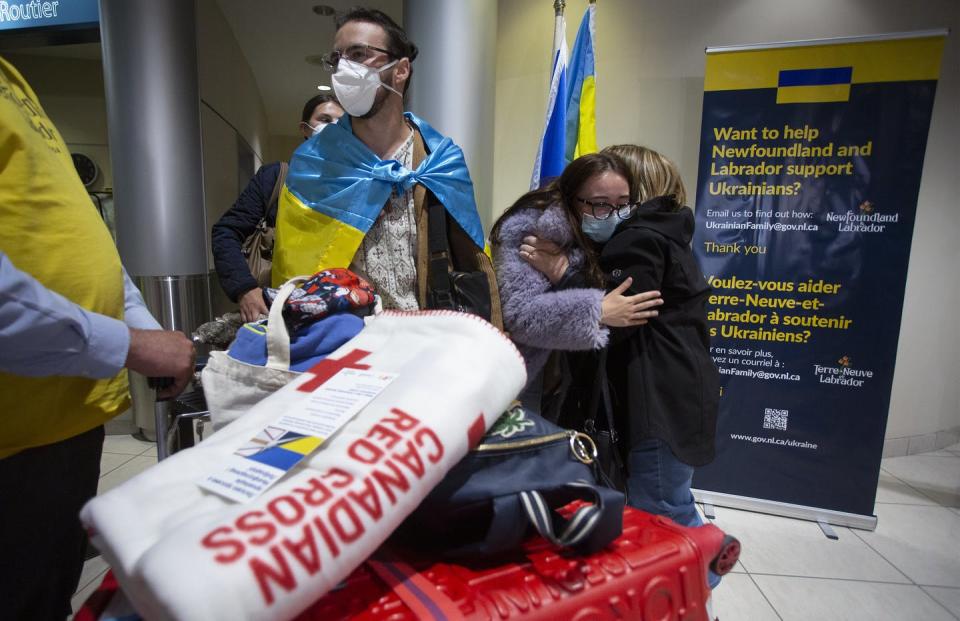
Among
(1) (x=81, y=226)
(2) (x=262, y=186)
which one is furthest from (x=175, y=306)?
(1) (x=81, y=226)

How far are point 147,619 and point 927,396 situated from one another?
4.03 m

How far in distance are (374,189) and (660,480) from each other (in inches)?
40.9

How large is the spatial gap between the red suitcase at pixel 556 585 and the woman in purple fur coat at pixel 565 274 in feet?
2.03

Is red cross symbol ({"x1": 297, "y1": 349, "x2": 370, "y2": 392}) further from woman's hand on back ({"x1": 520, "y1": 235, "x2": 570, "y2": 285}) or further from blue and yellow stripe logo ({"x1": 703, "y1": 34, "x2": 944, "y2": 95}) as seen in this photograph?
blue and yellow stripe logo ({"x1": 703, "y1": 34, "x2": 944, "y2": 95})

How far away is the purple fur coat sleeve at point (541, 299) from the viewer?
1.16 metres

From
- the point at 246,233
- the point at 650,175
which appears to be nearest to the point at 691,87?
the point at 650,175

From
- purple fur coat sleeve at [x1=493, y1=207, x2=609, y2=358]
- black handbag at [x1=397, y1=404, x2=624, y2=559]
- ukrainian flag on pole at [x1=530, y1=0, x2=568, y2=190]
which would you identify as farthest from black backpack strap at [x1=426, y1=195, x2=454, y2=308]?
ukrainian flag on pole at [x1=530, y1=0, x2=568, y2=190]

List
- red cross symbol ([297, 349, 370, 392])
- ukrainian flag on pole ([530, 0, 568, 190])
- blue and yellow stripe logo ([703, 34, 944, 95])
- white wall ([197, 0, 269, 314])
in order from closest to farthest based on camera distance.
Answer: red cross symbol ([297, 349, 370, 392]) < blue and yellow stripe logo ([703, 34, 944, 95]) < ukrainian flag on pole ([530, 0, 568, 190]) < white wall ([197, 0, 269, 314])

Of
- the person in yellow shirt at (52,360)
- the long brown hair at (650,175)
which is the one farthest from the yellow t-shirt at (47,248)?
the long brown hair at (650,175)

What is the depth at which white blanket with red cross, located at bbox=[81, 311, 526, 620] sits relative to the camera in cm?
36

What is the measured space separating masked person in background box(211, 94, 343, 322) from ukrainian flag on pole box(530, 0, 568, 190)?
47.6 inches

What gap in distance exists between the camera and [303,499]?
0.42 meters

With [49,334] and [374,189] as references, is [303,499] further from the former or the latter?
[374,189]

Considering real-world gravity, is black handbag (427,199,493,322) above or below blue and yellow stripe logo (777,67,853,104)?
below
